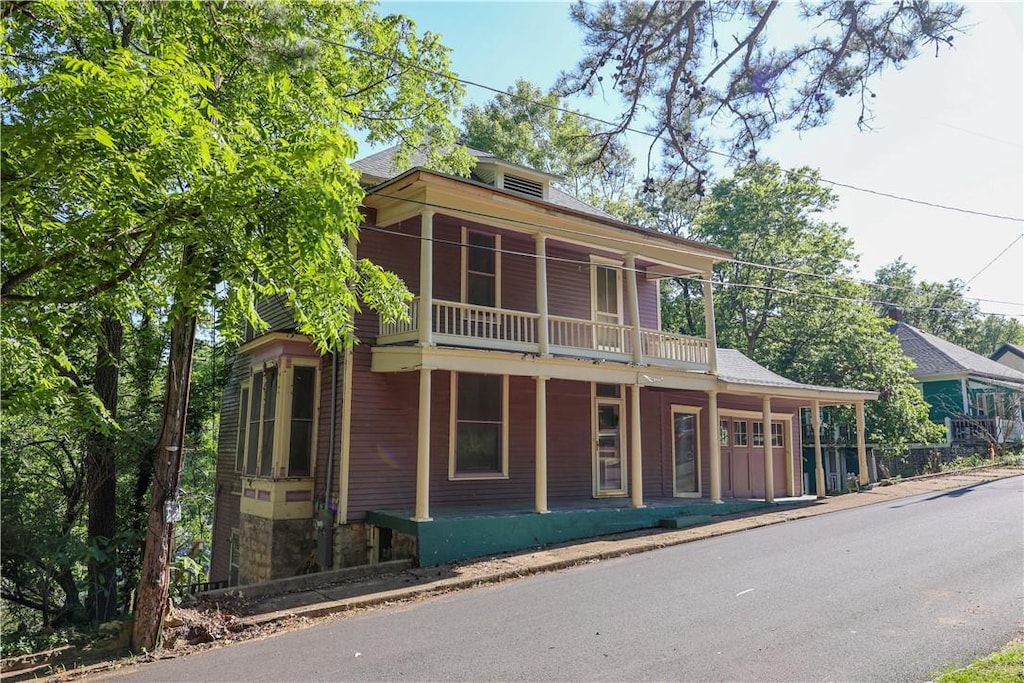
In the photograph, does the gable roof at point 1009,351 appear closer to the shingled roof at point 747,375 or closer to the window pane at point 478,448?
the shingled roof at point 747,375

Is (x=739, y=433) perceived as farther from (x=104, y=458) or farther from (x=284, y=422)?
(x=104, y=458)

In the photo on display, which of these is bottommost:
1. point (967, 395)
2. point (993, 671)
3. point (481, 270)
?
point (993, 671)

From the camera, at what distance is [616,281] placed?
15.9 metres

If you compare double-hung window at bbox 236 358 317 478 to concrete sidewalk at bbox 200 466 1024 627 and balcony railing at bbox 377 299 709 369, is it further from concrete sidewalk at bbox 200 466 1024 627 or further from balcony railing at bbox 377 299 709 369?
concrete sidewalk at bbox 200 466 1024 627

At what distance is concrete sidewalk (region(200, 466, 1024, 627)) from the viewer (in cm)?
807

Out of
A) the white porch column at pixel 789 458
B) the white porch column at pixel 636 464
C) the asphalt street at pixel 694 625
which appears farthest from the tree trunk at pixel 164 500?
the white porch column at pixel 789 458

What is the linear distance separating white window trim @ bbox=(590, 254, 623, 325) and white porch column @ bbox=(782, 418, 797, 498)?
6.42m

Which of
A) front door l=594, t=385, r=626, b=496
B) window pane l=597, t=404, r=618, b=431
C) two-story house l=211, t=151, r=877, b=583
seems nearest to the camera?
two-story house l=211, t=151, r=877, b=583

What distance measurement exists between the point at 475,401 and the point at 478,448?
930mm

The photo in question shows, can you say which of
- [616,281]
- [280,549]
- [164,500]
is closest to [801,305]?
[616,281]

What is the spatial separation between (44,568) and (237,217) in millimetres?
7713

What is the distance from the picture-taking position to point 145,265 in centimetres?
641

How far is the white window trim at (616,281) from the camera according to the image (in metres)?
15.2

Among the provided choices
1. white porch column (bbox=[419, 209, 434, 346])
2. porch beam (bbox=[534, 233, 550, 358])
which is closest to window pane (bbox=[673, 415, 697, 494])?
porch beam (bbox=[534, 233, 550, 358])
